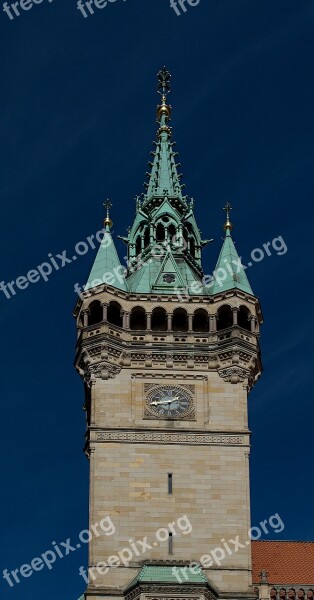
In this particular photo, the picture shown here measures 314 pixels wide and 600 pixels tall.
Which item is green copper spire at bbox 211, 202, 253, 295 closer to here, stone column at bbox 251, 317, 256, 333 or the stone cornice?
stone column at bbox 251, 317, 256, 333

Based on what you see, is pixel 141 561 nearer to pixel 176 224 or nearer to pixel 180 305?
pixel 180 305

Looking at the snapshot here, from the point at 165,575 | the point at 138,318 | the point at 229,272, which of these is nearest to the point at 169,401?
the point at 138,318

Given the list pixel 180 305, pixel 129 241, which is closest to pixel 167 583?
pixel 180 305

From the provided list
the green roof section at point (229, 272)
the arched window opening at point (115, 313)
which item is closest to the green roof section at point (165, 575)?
the arched window opening at point (115, 313)

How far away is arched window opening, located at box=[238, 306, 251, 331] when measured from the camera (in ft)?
183

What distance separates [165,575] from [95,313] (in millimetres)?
11400

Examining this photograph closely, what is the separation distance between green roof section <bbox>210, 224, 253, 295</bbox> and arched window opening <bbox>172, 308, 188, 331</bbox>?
157 cm

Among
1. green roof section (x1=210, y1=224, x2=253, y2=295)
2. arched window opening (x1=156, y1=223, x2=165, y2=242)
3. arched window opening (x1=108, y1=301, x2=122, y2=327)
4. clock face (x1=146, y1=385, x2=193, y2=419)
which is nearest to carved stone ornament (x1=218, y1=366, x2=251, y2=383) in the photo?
clock face (x1=146, y1=385, x2=193, y2=419)

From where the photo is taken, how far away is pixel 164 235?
203 ft

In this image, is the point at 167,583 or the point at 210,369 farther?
the point at 210,369

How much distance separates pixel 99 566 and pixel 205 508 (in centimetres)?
438

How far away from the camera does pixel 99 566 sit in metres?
49.8

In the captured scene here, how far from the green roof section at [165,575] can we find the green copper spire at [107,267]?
11766 mm

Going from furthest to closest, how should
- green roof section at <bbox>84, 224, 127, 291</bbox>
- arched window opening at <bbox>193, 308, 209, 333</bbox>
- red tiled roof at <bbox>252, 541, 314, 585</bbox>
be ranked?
green roof section at <bbox>84, 224, 127, 291</bbox> < arched window opening at <bbox>193, 308, 209, 333</bbox> < red tiled roof at <bbox>252, 541, 314, 585</bbox>
